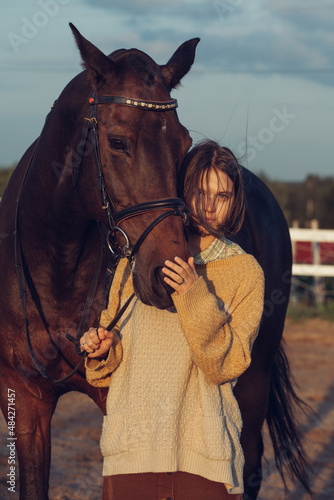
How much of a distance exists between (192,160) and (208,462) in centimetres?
94

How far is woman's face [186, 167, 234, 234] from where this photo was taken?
2.15 metres

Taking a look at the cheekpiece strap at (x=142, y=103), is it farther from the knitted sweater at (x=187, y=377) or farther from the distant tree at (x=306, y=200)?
the distant tree at (x=306, y=200)

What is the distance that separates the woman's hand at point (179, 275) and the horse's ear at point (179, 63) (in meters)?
0.77

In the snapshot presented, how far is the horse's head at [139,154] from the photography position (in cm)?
195

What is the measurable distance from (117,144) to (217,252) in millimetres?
462

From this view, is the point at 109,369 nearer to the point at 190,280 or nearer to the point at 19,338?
the point at 190,280

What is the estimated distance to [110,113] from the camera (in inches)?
85.1

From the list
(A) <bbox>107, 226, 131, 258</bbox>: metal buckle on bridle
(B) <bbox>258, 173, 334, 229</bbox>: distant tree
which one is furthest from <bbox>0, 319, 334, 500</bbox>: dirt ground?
(B) <bbox>258, 173, 334, 229</bbox>: distant tree

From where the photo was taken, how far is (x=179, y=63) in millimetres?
2387

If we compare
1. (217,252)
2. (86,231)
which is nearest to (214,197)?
(217,252)

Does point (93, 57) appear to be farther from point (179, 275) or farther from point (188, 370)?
point (188, 370)

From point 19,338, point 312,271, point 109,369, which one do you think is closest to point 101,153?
point 109,369

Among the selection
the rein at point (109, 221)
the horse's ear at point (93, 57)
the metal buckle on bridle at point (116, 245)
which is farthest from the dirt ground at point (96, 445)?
the horse's ear at point (93, 57)

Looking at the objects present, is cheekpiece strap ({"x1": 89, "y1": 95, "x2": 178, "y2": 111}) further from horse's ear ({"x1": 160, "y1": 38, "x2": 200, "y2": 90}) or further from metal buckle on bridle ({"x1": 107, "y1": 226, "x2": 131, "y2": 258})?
metal buckle on bridle ({"x1": 107, "y1": 226, "x2": 131, "y2": 258})
